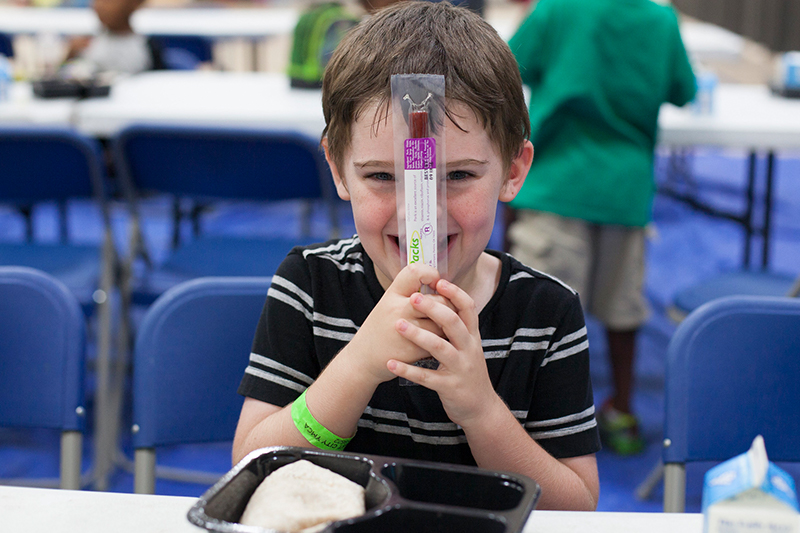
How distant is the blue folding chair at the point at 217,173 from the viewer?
6.09 feet

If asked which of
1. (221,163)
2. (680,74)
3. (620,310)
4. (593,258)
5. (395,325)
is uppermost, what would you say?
(680,74)

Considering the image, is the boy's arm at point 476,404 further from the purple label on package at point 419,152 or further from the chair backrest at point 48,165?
the chair backrest at point 48,165

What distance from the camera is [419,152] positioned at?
0.57 m

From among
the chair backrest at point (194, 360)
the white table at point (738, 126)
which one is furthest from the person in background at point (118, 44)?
the chair backrest at point (194, 360)

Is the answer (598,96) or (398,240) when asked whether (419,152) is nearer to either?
(398,240)

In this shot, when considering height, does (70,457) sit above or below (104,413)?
above

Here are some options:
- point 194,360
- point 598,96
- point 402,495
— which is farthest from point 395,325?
point 598,96

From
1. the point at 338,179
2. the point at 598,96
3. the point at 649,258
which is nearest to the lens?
the point at 338,179

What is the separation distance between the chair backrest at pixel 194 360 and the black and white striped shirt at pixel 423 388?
0.19 m

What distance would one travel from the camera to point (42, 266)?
1967 millimetres

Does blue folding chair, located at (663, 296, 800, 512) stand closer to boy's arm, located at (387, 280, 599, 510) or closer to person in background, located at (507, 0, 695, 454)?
boy's arm, located at (387, 280, 599, 510)

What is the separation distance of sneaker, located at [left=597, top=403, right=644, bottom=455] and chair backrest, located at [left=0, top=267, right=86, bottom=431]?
1.44 m

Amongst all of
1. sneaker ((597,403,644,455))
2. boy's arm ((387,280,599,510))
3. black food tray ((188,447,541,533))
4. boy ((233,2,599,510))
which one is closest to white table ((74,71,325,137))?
sneaker ((597,403,644,455))

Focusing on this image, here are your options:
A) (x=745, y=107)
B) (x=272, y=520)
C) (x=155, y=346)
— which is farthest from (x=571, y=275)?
(x=272, y=520)
